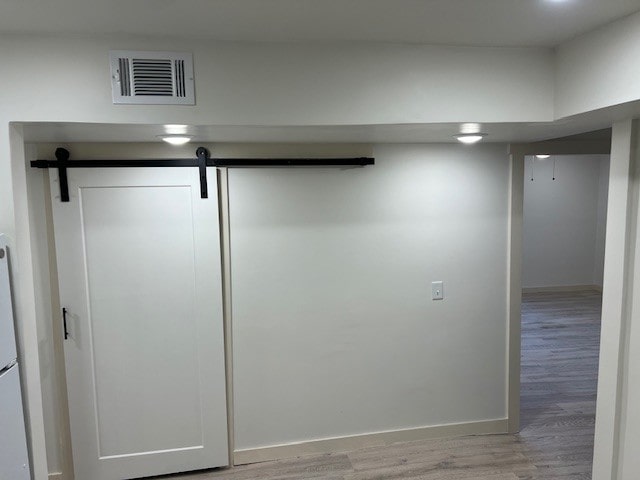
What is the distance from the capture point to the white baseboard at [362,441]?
301cm

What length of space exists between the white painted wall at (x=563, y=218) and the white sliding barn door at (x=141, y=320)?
6067 millimetres

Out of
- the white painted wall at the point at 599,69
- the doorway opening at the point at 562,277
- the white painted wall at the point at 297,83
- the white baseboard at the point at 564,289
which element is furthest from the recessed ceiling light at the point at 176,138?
the white baseboard at the point at 564,289

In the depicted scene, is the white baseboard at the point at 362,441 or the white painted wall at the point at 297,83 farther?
the white baseboard at the point at 362,441

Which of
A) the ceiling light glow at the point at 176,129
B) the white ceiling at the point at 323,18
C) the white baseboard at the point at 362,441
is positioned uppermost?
the white ceiling at the point at 323,18

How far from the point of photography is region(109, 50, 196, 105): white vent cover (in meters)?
1.73

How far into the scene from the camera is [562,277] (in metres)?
7.54

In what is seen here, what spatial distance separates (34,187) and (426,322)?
2.58m

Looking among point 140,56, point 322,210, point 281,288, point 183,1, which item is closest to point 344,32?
point 183,1

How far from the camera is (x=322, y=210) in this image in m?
2.91

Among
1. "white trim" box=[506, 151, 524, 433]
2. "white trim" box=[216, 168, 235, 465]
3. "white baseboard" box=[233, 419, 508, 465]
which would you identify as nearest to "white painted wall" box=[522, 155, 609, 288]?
"white trim" box=[506, 151, 524, 433]

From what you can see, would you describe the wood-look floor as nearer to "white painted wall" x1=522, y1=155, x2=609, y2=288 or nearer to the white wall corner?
the white wall corner

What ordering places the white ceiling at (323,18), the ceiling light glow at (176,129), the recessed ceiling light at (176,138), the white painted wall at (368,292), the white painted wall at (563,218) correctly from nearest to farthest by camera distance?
the white ceiling at (323,18) → the ceiling light glow at (176,129) → the recessed ceiling light at (176,138) → the white painted wall at (368,292) → the white painted wall at (563,218)

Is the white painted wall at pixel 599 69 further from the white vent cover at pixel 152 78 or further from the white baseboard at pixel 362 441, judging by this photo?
the white baseboard at pixel 362 441

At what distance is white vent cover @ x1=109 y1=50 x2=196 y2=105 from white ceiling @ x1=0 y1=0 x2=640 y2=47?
9cm
